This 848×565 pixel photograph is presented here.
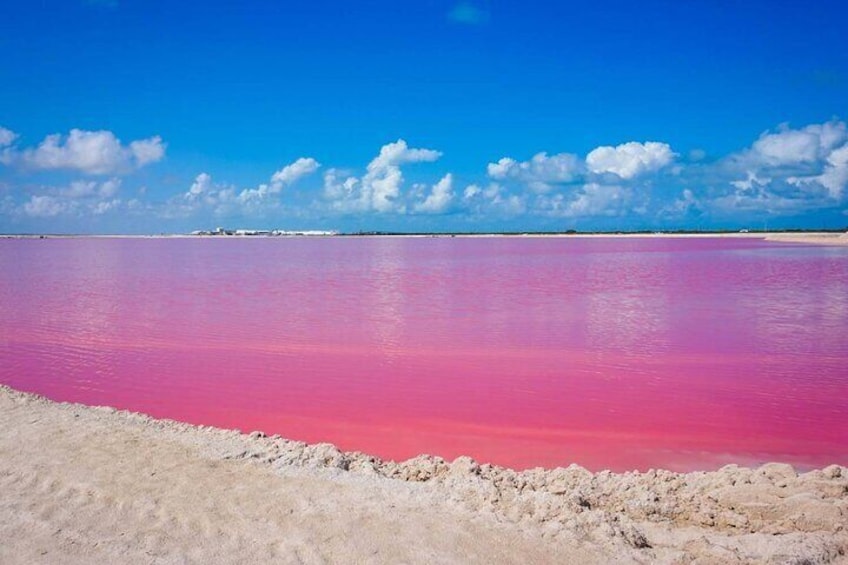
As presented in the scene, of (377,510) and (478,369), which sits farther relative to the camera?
(478,369)

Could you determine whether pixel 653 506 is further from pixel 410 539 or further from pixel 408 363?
pixel 408 363

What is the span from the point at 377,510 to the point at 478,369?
546 cm

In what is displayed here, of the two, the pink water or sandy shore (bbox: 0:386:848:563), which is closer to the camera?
sandy shore (bbox: 0:386:848:563)

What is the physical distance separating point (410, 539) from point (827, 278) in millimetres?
27601

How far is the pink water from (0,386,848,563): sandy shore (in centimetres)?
106

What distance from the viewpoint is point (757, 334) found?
1322 cm

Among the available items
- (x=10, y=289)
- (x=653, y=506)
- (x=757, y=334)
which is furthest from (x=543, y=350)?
(x=10, y=289)

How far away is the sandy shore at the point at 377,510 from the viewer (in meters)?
4.36

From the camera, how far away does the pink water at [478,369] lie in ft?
23.7

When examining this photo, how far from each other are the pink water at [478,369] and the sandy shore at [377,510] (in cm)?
106

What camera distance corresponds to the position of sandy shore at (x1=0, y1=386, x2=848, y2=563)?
4.36 m

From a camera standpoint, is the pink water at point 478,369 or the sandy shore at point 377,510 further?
the pink water at point 478,369

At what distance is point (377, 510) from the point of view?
16.2 feet

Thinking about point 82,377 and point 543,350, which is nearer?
point 82,377
